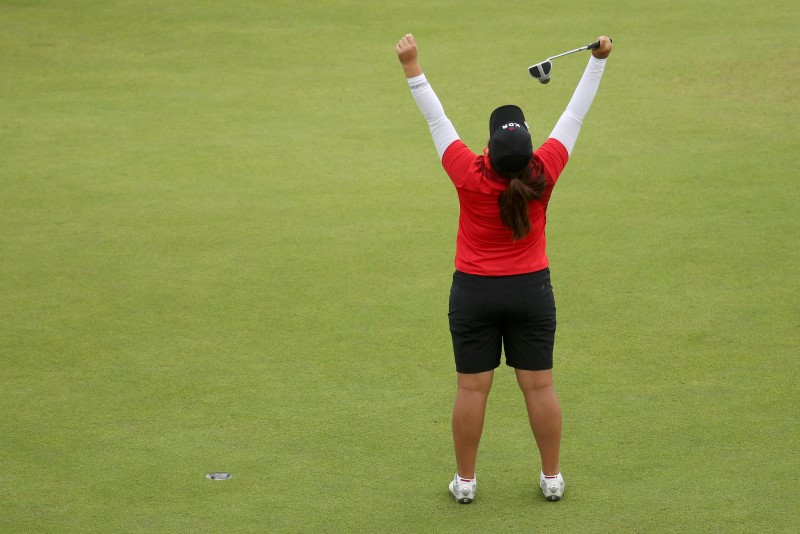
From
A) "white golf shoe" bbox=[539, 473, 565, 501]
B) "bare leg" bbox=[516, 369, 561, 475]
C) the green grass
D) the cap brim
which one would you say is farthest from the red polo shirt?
the green grass

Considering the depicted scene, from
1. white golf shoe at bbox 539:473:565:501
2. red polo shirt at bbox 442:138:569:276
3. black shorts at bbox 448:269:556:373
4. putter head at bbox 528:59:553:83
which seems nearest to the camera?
red polo shirt at bbox 442:138:569:276

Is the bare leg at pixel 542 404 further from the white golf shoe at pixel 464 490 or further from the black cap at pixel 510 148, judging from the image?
the black cap at pixel 510 148

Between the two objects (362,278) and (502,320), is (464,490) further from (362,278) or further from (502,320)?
(362,278)

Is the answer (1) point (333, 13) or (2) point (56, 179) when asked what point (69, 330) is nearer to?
(2) point (56, 179)

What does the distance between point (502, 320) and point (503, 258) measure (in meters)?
0.26

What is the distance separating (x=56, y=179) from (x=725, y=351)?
613cm

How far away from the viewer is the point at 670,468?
17.1ft

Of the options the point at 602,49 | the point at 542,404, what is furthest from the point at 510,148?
the point at 542,404

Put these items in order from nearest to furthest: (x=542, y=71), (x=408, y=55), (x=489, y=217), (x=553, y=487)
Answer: (x=489, y=217) < (x=408, y=55) < (x=553, y=487) < (x=542, y=71)

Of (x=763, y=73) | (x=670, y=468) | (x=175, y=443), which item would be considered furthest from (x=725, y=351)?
(x=763, y=73)

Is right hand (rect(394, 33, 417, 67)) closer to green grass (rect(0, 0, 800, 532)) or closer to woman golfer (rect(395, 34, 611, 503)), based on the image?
woman golfer (rect(395, 34, 611, 503))

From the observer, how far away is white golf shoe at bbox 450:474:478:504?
16.2 ft

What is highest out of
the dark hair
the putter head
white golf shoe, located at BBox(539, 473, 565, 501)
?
the putter head

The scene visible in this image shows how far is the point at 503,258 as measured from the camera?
4680mm
